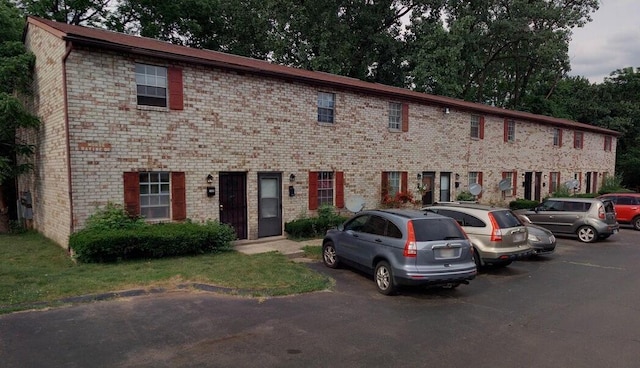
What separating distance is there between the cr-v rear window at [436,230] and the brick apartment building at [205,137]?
699 cm

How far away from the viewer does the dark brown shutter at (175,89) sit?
11125 millimetres

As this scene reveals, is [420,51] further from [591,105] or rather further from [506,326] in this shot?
[506,326]

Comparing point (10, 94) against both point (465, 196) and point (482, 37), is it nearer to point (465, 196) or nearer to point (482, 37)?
point (465, 196)

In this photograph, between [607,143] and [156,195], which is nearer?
[156,195]

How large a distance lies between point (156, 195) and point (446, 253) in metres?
8.21

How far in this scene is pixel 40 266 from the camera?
8930 mm

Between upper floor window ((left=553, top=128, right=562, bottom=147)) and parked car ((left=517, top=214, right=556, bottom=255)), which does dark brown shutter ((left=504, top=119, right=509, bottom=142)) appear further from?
parked car ((left=517, top=214, right=556, bottom=255))

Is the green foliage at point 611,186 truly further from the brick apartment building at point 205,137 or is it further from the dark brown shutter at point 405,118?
the dark brown shutter at point 405,118

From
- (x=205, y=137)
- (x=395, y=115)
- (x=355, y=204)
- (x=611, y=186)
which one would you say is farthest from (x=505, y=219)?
(x=611, y=186)

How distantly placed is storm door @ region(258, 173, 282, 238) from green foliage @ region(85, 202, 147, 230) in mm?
3988

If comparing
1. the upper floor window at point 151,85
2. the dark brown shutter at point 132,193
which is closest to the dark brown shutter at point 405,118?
the upper floor window at point 151,85

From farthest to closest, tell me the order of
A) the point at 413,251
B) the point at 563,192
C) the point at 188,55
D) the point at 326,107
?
the point at 563,192 < the point at 326,107 < the point at 188,55 < the point at 413,251

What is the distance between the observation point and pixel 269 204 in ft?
44.2

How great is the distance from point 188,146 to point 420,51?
25240 millimetres
